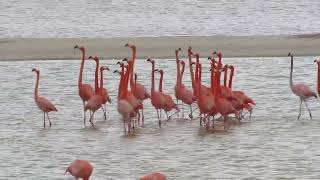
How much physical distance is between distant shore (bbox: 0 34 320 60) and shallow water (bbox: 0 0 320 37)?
1.76 meters

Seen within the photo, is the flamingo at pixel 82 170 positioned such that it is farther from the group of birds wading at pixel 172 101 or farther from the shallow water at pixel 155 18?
the shallow water at pixel 155 18

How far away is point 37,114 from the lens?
15.2 m

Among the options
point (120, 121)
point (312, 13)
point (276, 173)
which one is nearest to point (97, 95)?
point (120, 121)

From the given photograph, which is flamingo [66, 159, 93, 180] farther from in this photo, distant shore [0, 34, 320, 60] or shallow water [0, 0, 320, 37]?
shallow water [0, 0, 320, 37]

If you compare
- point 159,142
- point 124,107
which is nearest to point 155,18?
point 124,107

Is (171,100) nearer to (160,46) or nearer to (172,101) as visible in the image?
(172,101)

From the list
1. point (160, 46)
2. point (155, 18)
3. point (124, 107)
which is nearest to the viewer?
point (124, 107)

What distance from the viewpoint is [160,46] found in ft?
75.4

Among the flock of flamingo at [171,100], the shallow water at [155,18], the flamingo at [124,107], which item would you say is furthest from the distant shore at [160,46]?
the flamingo at [124,107]

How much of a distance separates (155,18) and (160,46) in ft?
29.8

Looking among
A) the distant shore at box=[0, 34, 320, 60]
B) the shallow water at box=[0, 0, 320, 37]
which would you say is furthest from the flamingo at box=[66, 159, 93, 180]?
the shallow water at box=[0, 0, 320, 37]

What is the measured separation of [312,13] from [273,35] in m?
8.09

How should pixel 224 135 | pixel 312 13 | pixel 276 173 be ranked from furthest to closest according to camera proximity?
pixel 312 13
pixel 224 135
pixel 276 173

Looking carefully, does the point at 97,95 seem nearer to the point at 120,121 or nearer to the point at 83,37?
the point at 120,121
